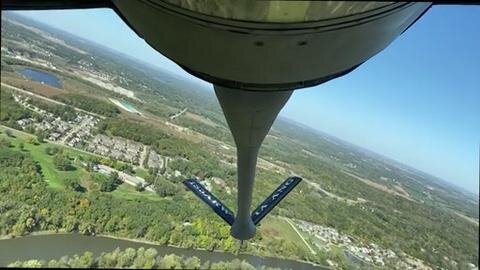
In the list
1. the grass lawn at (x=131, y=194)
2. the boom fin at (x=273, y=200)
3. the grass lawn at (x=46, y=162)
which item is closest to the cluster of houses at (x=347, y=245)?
the boom fin at (x=273, y=200)

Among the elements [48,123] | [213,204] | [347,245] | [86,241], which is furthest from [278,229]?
[86,241]

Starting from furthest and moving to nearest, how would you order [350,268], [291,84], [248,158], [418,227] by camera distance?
1. [350,268]
2. [248,158]
3. [418,227]
4. [291,84]

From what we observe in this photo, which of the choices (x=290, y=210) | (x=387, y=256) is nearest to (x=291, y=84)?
(x=387, y=256)

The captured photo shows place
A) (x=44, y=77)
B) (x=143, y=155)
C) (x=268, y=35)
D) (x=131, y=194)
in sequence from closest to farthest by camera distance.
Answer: (x=268, y=35), (x=44, y=77), (x=131, y=194), (x=143, y=155)

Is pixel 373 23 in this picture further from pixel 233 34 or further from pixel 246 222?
pixel 246 222

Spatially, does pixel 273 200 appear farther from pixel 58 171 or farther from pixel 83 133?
pixel 83 133

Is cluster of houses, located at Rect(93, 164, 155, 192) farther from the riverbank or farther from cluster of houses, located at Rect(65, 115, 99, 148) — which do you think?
the riverbank
